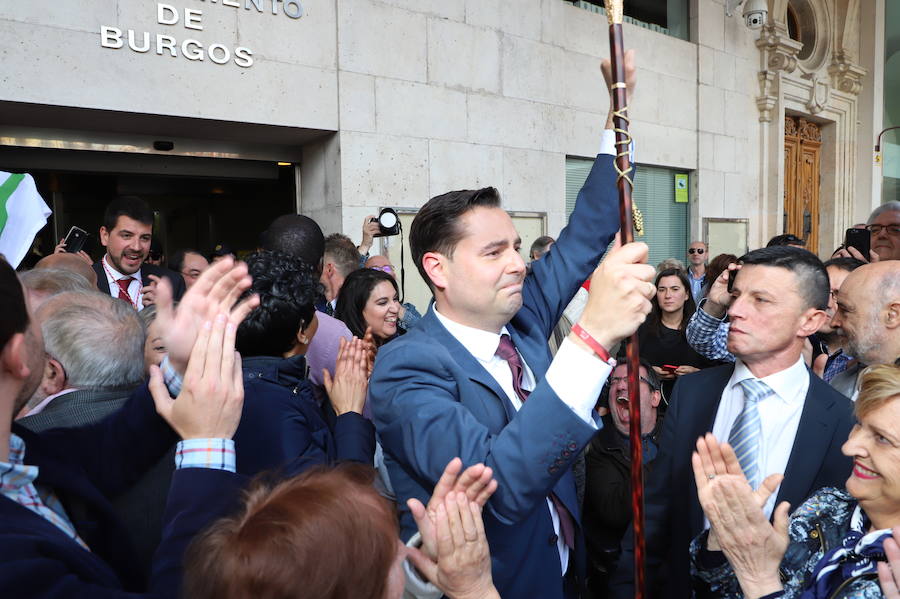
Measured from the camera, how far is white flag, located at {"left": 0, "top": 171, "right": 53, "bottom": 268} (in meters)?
2.81

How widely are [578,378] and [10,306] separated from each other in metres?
0.95

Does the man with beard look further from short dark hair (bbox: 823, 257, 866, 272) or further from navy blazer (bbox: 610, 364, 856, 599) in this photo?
short dark hair (bbox: 823, 257, 866, 272)

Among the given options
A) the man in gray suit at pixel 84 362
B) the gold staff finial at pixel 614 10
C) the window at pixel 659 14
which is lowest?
the man in gray suit at pixel 84 362

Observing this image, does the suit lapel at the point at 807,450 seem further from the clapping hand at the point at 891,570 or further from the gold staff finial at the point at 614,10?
the gold staff finial at the point at 614,10

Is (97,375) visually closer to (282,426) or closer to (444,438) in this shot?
(282,426)

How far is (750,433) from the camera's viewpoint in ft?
5.84

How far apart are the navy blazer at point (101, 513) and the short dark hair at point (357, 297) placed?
201 cm

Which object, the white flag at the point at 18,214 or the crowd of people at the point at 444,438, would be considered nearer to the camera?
the crowd of people at the point at 444,438

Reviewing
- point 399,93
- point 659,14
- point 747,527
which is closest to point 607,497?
point 747,527

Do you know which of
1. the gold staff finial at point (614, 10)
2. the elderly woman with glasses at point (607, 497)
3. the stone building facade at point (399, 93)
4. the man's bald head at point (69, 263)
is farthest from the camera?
the stone building facade at point (399, 93)

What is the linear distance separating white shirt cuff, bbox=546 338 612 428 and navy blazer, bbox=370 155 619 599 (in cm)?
2

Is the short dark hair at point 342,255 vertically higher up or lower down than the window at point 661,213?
lower down

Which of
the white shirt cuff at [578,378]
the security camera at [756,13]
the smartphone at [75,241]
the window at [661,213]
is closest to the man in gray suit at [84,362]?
the white shirt cuff at [578,378]

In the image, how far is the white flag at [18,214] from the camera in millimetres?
2807
